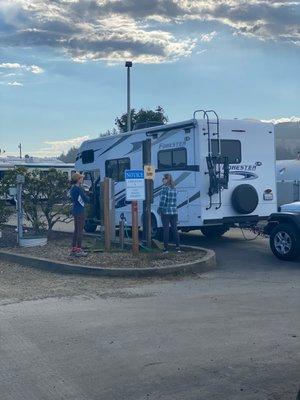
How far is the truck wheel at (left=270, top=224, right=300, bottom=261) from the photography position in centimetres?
1184

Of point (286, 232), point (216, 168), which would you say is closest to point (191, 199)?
point (216, 168)

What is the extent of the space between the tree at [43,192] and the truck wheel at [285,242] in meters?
5.07

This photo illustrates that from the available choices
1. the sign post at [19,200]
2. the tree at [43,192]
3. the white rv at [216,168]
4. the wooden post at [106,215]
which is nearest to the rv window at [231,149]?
the white rv at [216,168]

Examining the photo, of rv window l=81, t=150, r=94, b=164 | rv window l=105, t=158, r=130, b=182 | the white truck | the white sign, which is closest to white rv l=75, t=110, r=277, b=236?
rv window l=105, t=158, r=130, b=182

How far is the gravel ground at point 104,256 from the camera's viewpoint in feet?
36.1

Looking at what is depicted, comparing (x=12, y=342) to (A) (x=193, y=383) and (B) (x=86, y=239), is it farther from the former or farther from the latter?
(B) (x=86, y=239)

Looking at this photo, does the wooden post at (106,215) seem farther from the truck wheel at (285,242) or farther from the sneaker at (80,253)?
the truck wheel at (285,242)

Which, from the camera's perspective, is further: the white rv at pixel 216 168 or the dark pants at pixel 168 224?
the white rv at pixel 216 168

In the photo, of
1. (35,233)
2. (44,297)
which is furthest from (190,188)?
(44,297)

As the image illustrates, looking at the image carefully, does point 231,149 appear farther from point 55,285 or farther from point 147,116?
point 147,116

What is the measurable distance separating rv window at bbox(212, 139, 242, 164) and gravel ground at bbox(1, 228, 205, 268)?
2.83 meters

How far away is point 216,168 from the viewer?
44.8 feet

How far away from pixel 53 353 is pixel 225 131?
357 inches

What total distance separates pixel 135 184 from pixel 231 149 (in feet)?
10.6
